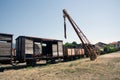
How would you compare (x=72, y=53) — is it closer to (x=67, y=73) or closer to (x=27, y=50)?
(x=27, y=50)

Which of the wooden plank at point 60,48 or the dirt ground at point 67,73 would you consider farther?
the wooden plank at point 60,48

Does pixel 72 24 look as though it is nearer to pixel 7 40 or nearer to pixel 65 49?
pixel 65 49

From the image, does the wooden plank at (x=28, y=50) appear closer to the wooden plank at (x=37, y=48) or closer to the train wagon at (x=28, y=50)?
the train wagon at (x=28, y=50)

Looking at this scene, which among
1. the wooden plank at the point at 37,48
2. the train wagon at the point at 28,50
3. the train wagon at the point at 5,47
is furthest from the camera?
the wooden plank at the point at 37,48

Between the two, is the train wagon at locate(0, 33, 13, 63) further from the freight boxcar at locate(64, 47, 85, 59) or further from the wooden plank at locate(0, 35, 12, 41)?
the freight boxcar at locate(64, 47, 85, 59)

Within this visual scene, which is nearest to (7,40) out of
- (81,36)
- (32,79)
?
(32,79)

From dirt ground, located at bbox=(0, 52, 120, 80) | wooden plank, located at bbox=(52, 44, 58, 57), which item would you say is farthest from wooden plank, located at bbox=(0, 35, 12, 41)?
wooden plank, located at bbox=(52, 44, 58, 57)

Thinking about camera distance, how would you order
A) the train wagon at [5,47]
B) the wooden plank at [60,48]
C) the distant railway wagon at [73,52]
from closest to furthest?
the train wagon at [5,47]
the wooden plank at [60,48]
the distant railway wagon at [73,52]

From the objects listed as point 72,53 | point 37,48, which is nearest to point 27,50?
point 37,48

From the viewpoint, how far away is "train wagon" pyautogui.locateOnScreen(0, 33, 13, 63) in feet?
55.1

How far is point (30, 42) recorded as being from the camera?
824 inches

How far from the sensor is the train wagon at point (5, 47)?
16.8 meters

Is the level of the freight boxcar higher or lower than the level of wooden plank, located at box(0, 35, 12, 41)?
lower

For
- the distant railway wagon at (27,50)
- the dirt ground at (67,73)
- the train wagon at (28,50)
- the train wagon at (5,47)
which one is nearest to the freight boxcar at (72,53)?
the distant railway wagon at (27,50)
